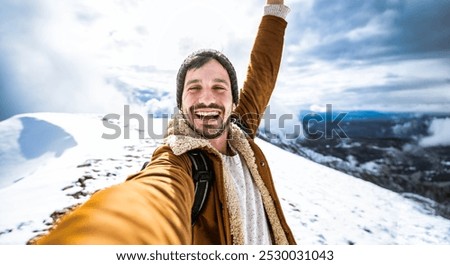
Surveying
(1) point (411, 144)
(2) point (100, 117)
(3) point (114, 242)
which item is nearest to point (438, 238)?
(3) point (114, 242)

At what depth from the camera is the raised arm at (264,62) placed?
1.42m

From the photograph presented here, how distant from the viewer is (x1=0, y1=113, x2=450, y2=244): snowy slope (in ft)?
6.10

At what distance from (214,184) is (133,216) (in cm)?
42

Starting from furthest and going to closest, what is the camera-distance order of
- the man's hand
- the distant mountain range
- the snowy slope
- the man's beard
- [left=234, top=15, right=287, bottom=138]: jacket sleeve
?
the distant mountain range → the snowy slope → the man's hand → [left=234, top=15, right=287, bottom=138]: jacket sleeve → the man's beard

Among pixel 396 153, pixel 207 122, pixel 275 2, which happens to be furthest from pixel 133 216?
pixel 396 153

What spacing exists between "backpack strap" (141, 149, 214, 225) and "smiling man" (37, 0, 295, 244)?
0.06ft

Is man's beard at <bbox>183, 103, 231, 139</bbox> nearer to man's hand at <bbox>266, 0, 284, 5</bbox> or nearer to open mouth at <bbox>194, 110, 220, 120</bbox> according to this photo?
open mouth at <bbox>194, 110, 220, 120</bbox>

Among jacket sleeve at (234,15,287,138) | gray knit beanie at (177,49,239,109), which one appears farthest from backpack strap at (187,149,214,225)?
jacket sleeve at (234,15,287,138)

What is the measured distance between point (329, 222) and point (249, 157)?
7.31 feet

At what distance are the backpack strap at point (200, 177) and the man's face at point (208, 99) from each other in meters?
0.20

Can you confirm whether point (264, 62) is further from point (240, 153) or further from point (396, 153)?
point (396, 153)

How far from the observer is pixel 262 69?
1464mm

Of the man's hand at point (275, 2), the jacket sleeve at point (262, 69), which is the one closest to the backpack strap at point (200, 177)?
the jacket sleeve at point (262, 69)

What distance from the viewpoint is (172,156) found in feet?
2.55
